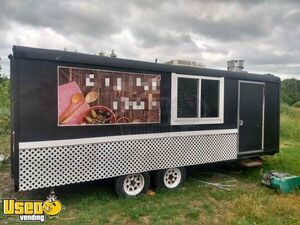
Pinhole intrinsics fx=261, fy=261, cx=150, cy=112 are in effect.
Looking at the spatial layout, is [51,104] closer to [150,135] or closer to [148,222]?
[150,135]

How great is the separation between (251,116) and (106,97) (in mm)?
4071

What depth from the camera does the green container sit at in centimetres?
561

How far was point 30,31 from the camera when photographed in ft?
31.4

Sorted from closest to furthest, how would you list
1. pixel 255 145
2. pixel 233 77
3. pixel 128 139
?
1. pixel 128 139
2. pixel 233 77
3. pixel 255 145

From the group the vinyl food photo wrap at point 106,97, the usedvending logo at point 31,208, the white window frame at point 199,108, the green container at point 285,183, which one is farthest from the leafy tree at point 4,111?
the green container at point 285,183

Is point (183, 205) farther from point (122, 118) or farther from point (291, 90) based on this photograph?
point (291, 90)

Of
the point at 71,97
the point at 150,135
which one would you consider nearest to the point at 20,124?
the point at 71,97

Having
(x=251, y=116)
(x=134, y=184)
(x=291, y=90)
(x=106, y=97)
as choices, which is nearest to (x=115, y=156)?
(x=134, y=184)

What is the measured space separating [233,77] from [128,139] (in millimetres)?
3135

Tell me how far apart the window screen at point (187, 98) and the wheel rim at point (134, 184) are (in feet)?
5.01

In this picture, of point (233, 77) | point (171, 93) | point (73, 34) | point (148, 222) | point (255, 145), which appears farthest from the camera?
point (73, 34)

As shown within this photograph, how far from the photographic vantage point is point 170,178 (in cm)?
578

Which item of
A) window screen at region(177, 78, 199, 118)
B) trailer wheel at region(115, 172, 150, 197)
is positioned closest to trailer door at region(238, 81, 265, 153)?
window screen at region(177, 78, 199, 118)

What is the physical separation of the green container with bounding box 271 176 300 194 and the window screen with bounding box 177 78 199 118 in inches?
90.6
